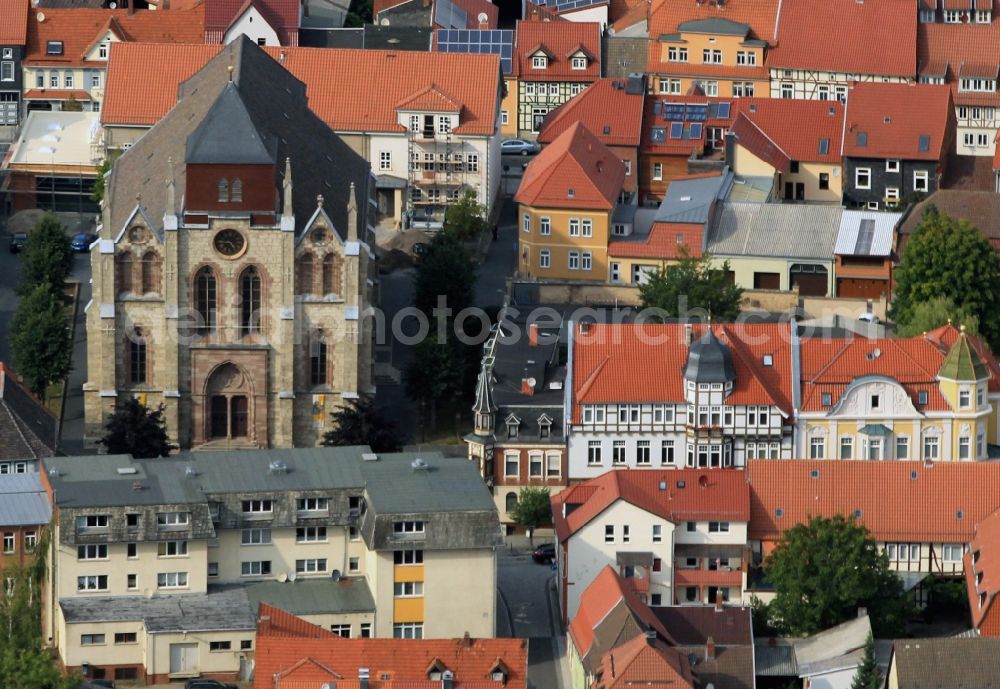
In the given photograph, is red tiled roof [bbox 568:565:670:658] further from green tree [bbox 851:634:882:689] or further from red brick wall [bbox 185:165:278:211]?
red brick wall [bbox 185:165:278:211]

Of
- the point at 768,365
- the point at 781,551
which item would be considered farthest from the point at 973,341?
the point at 781,551

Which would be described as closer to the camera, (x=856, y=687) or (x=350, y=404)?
(x=856, y=687)

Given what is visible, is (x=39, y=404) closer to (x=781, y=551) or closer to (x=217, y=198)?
(x=217, y=198)

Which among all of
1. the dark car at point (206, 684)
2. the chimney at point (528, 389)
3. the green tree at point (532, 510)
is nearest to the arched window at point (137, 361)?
the chimney at point (528, 389)

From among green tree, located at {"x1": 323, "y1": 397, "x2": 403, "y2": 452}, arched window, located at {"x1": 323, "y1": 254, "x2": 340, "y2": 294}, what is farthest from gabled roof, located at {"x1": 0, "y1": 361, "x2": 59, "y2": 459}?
arched window, located at {"x1": 323, "y1": 254, "x2": 340, "y2": 294}

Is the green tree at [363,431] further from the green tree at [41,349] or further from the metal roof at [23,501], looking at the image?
the metal roof at [23,501]

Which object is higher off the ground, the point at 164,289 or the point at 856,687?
the point at 164,289
